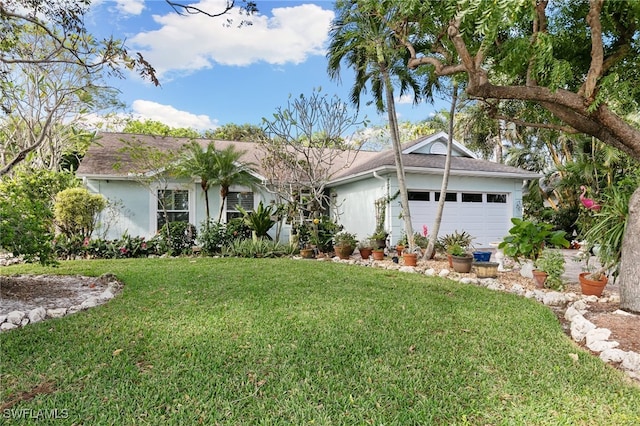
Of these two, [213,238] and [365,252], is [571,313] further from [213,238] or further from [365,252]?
[213,238]

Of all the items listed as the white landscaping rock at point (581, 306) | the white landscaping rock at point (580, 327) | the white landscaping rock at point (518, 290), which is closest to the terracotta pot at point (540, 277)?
the white landscaping rock at point (518, 290)

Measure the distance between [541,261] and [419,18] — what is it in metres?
4.86

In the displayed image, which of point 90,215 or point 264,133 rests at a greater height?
point 264,133

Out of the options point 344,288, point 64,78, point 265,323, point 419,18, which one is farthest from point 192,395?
point 64,78

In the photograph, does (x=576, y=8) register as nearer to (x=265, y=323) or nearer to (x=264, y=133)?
(x=265, y=323)

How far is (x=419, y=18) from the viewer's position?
520cm

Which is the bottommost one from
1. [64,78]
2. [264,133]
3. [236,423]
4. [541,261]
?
[236,423]

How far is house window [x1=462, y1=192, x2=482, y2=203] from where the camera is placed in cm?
1331

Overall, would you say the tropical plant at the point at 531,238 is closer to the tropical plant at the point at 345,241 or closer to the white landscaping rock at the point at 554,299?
the white landscaping rock at the point at 554,299

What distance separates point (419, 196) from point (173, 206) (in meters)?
8.78

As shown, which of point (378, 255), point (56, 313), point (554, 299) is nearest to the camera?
point (56, 313)

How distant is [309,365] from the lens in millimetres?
3217

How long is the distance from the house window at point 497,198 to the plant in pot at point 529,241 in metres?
6.42

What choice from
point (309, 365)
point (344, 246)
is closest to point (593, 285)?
point (309, 365)
